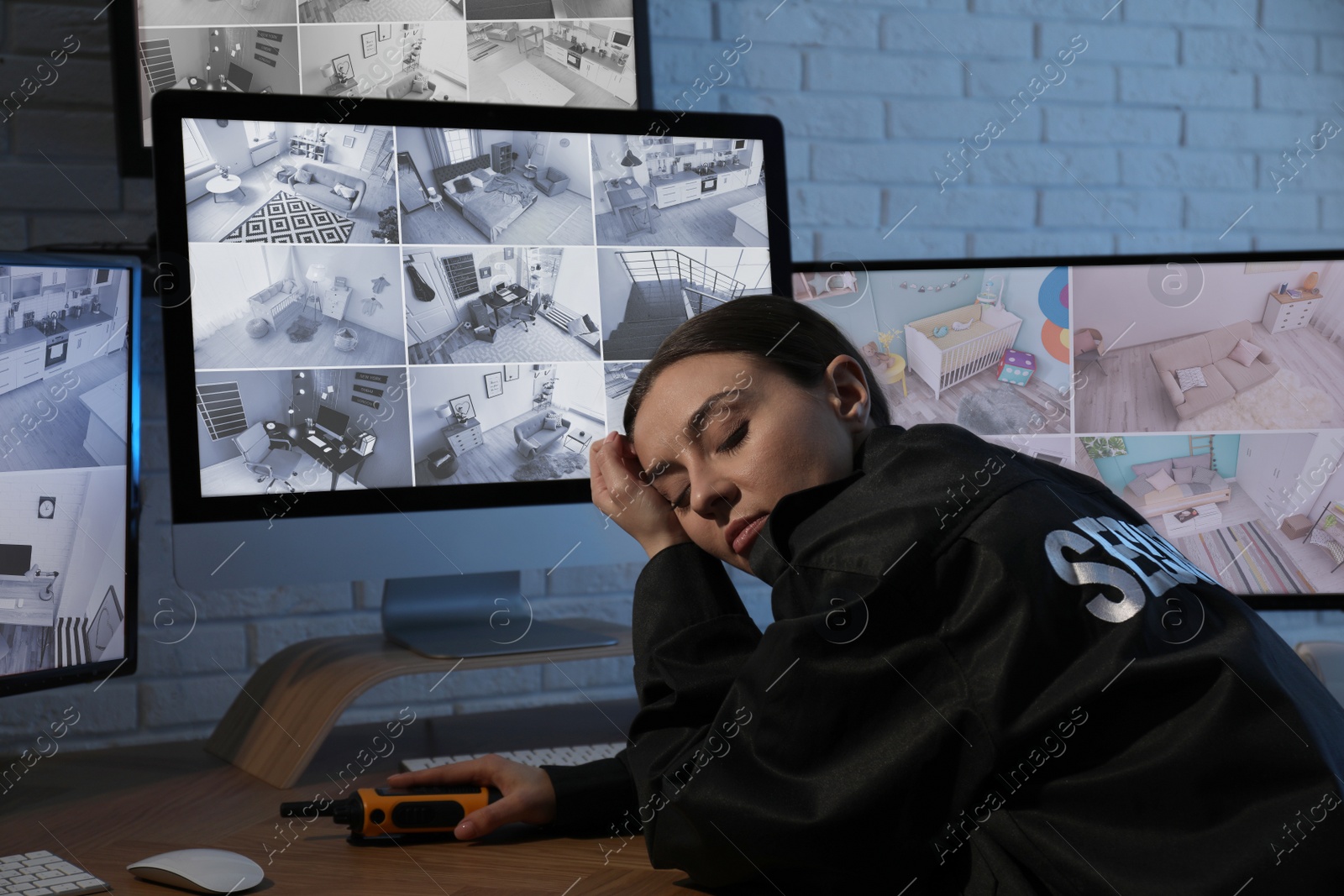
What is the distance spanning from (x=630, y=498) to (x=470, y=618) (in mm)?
303

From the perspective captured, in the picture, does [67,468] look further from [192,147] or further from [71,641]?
[192,147]

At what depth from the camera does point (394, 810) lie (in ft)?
2.29

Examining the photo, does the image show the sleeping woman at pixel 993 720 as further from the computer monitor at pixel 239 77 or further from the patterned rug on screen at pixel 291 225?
the computer monitor at pixel 239 77

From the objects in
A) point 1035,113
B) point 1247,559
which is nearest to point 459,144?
point 1247,559

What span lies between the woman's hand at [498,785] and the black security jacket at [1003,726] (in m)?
0.13

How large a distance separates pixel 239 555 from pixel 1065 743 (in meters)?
0.66

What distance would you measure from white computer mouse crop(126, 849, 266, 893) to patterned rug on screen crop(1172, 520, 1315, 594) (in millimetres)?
843

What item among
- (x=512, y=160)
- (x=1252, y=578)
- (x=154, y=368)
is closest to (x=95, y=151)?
(x=154, y=368)

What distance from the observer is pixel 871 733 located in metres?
0.55

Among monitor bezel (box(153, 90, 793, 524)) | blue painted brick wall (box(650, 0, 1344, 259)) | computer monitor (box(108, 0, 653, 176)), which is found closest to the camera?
monitor bezel (box(153, 90, 793, 524))

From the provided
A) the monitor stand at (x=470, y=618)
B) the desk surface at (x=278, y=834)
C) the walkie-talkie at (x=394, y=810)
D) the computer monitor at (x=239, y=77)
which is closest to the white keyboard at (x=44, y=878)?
the desk surface at (x=278, y=834)

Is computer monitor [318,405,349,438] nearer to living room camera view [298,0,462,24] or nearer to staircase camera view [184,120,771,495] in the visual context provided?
staircase camera view [184,120,771,495]

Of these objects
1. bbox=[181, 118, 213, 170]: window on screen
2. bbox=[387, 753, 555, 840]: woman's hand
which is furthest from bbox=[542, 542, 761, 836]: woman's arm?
bbox=[181, 118, 213, 170]: window on screen

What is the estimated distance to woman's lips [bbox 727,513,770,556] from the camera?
2.40ft
